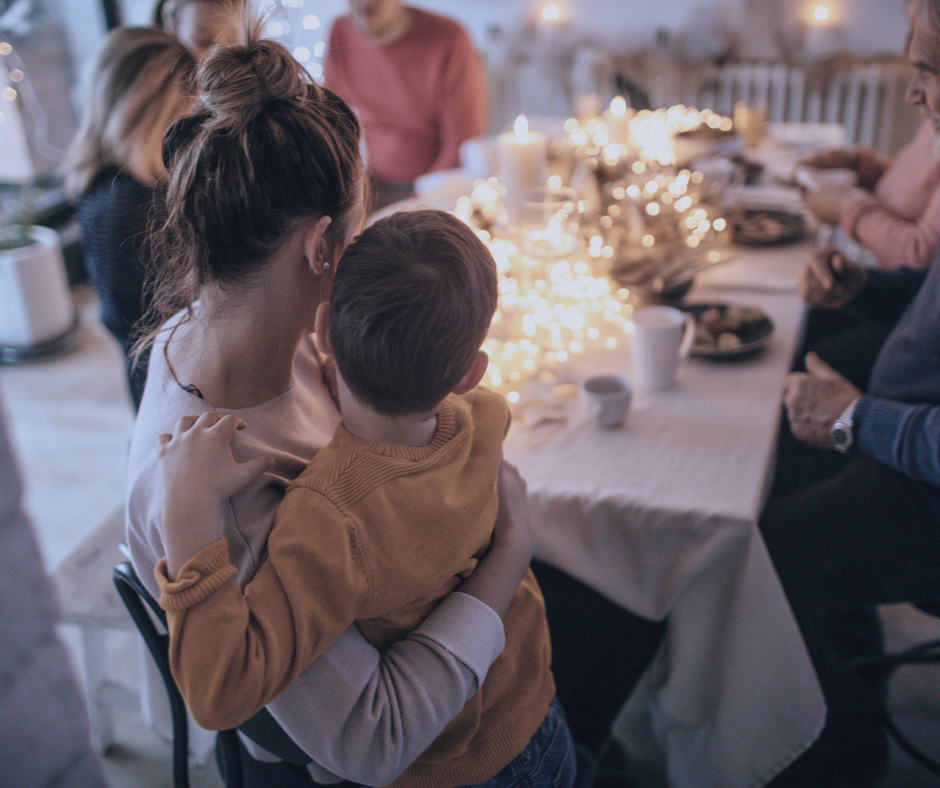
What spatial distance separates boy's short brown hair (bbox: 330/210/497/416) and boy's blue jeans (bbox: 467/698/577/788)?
1.37 ft

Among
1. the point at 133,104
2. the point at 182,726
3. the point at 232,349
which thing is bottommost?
the point at 182,726

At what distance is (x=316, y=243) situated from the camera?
736mm

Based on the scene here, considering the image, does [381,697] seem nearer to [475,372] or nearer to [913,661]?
[475,372]

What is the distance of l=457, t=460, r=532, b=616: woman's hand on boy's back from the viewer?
788 mm

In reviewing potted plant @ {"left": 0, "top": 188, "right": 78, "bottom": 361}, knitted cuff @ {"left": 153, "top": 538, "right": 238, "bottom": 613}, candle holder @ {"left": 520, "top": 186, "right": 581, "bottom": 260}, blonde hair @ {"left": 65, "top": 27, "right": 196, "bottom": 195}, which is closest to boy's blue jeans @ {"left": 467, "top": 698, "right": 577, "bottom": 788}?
knitted cuff @ {"left": 153, "top": 538, "right": 238, "bottom": 613}

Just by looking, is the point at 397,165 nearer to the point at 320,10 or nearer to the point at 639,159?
the point at 639,159

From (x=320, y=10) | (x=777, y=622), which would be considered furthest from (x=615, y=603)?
(x=320, y=10)

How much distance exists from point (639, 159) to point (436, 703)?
1.86 metres

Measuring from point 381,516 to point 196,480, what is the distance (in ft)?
0.53

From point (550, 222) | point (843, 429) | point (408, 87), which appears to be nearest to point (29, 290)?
point (408, 87)

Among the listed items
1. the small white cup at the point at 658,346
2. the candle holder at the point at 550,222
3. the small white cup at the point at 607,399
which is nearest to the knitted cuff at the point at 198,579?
the small white cup at the point at 607,399

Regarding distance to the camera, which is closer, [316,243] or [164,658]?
[316,243]

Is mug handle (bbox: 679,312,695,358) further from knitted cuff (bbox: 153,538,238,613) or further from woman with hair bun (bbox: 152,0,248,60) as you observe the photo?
woman with hair bun (bbox: 152,0,248,60)

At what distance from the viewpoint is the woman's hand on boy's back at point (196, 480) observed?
61 cm
